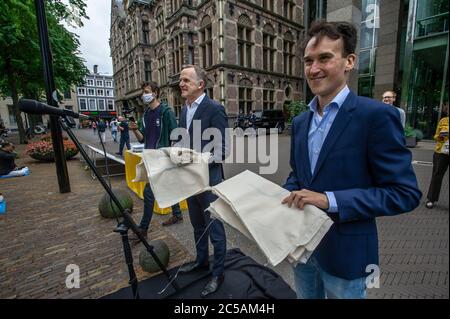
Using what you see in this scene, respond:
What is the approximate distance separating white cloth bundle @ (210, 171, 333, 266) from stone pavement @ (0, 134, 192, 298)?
2.15 m

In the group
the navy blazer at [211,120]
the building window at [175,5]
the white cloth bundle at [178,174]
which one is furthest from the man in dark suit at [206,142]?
the building window at [175,5]

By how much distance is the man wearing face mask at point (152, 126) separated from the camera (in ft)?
11.2

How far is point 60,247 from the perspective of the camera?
3443 mm

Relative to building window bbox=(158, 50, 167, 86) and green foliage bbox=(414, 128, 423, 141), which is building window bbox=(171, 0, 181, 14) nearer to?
building window bbox=(158, 50, 167, 86)

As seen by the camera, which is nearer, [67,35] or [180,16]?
[67,35]

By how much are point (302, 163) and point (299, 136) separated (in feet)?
0.58

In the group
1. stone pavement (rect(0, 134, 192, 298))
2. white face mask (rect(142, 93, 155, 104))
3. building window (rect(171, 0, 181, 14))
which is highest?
building window (rect(171, 0, 181, 14))

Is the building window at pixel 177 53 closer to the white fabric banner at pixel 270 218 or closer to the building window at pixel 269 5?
the building window at pixel 269 5

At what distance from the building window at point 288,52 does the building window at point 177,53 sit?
1089cm

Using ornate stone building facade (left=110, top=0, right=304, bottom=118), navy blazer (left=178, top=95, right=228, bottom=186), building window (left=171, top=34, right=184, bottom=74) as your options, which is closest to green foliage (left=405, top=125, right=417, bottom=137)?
ornate stone building facade (left=110, top=0, right=304, bottom=118)

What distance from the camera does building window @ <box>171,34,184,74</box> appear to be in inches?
915
